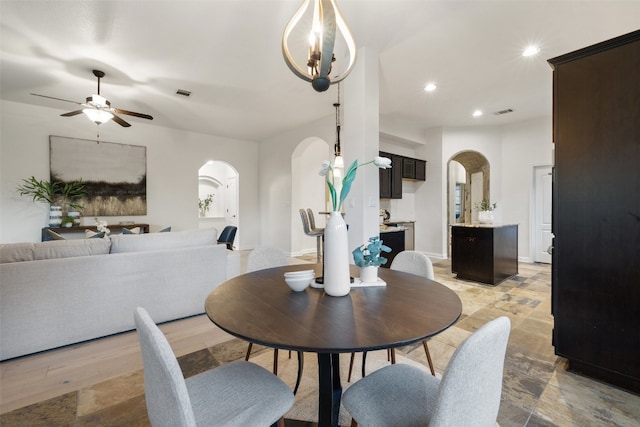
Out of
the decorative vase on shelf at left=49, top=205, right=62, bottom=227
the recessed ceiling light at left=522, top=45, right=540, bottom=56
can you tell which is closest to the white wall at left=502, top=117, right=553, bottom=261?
the recessed ceiling light at left=522, top=45, right=540, bottom=56

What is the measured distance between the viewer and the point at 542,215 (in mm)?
5312

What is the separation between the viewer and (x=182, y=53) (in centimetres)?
311

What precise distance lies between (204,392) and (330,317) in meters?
0.53

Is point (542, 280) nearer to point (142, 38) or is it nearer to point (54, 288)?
point (54, 288)

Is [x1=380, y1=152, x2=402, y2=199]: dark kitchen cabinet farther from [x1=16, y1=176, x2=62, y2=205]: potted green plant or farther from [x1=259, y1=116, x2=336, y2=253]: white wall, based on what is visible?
[x1=16, y1=176, x2=62, y2=205]: potted green plant

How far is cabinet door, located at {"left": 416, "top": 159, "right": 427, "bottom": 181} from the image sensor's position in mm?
5945

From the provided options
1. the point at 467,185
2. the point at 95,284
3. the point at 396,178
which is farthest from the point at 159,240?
the point at 467,185

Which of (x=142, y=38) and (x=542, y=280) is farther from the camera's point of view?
(x=542, y=280)

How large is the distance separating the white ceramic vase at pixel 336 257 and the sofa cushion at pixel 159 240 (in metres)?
2.09

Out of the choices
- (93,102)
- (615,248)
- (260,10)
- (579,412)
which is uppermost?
(260,10)

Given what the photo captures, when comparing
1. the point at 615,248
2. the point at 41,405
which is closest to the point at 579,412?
the point at 615,248

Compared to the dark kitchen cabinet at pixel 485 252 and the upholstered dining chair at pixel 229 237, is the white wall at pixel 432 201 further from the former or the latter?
the upholstered dining chair at pixel 229 237

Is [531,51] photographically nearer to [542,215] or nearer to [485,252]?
[485,252]

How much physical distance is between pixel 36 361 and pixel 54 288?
0.52m
